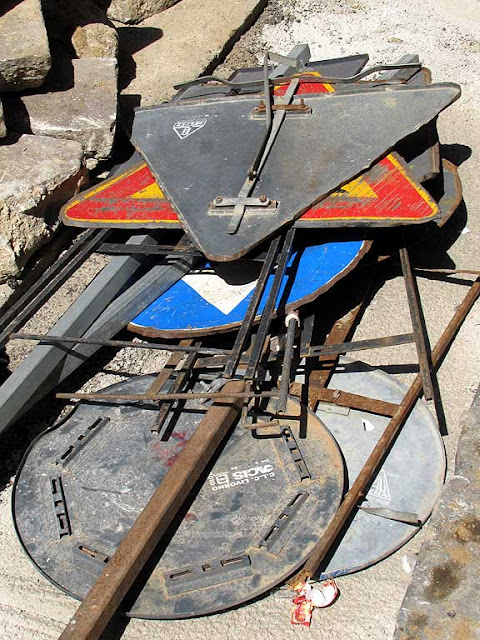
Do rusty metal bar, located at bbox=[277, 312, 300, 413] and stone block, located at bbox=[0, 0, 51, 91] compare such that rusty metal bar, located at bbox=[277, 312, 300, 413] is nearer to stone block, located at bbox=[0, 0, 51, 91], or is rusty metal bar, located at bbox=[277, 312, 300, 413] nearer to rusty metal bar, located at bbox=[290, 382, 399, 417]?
rusty metal bar, located at bbox=[290, 382, 399, 417]

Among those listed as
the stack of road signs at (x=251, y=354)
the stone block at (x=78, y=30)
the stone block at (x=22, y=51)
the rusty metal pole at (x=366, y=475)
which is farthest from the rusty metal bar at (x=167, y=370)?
the stone block at (x=78, y=30)

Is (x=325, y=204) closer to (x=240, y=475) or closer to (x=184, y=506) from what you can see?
(x=240, y=475)

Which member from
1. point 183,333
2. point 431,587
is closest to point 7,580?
point 183,333

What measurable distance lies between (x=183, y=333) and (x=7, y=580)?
143 cm

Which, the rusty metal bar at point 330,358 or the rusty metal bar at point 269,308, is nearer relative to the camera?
the rusty metal bar at point 269,308

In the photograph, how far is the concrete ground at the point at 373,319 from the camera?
9.87ft

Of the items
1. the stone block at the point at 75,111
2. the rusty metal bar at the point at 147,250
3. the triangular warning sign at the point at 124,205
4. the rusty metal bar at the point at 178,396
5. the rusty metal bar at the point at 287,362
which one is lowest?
the rusty metal bar at the point at 178,396

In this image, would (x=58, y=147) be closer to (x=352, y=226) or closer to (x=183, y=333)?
(x=183, y=333)

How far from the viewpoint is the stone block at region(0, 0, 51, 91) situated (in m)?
4.97

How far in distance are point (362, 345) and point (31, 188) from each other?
232 centimetres

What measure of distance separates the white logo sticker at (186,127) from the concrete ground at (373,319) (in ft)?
3.23

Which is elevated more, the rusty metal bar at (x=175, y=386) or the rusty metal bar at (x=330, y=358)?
the rusty metal bar at (x=175, y=386)

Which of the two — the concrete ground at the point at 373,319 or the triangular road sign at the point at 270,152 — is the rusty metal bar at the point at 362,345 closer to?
the concrete ground at the point at 373,319

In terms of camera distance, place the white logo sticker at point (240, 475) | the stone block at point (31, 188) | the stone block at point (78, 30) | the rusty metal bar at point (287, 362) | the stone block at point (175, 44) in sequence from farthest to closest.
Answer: the stone block at point (175, 44)
the stone block at point (78, 30)
the stone block at point (31, 188)
the white logo sticker at point (240, 475)
the rusty metal bar at point (287, 362)
